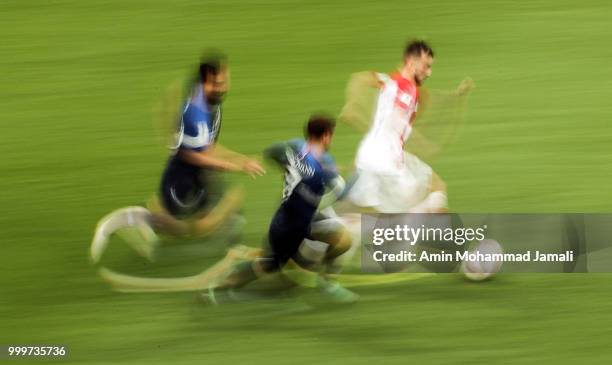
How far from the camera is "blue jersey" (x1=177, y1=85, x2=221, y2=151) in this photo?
9.43 metres

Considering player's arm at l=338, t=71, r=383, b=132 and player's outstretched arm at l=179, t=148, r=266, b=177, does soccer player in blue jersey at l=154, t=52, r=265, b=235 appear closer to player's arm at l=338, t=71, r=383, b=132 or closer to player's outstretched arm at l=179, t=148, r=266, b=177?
player's outstretched arm at l=179, t=148, r=266, b=177

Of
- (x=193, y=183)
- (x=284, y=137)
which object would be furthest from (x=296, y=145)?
(x=284, y=137)

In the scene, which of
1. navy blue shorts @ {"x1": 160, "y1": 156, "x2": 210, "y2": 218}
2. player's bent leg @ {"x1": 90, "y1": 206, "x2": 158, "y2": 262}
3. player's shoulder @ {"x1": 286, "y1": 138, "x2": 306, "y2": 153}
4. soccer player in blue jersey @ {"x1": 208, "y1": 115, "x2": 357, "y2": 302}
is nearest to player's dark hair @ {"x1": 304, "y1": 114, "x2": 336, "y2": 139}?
soccer player in blue jersey @ {"x1": 208, "y1": 115, "x2": 357, "y2": 302}

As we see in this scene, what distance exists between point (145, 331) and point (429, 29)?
296 inches

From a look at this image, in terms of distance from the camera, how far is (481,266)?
9.57 meters

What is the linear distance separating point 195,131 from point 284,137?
3.60 metres

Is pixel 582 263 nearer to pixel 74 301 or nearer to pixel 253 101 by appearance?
pixel 74 301

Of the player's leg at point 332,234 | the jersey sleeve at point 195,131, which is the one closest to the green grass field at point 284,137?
the player's leg at point 332,234

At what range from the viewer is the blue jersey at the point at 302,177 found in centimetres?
876

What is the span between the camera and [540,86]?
1388cm

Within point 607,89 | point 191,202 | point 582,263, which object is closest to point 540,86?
point 607,89

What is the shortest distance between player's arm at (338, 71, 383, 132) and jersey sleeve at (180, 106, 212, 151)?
3.78ft

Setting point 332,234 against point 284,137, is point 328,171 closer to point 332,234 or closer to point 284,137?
point 332,234

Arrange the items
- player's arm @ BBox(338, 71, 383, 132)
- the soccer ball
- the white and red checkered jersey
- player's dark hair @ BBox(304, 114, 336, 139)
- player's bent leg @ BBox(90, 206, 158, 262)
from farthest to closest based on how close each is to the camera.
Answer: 1. player's arm @ BBox(338, 71, 383, 132)
2. the white and red checkered jersey
3. player's bent leg @ BBox(90, 206, 158, 262)
4. the soccer ball
5. player's dark hair @ BBox(304, 114, 336, 139)
